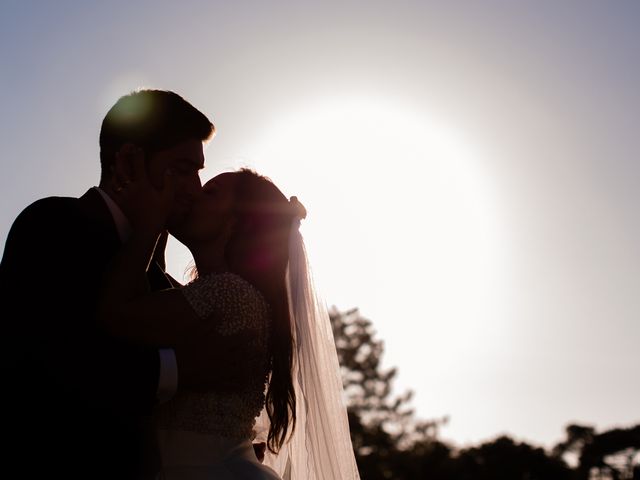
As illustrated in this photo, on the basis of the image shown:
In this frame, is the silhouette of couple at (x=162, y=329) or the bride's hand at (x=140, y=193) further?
the bride's hand at (x=140, y=193)

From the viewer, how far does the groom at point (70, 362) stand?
3.48 m

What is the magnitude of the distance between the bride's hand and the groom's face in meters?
0.04

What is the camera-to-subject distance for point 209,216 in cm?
510

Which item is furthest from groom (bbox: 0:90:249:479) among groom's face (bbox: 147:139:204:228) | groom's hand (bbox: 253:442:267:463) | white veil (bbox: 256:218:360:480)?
white veil (bbox: 256:218:360:480)

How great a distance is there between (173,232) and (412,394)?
5416 cm

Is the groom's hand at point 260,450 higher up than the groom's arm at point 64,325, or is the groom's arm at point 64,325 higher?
the groom's arm at point 64,325

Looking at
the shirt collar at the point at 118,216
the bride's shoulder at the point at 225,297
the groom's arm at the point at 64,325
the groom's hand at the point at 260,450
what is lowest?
the groom's hand at the point at 260,450

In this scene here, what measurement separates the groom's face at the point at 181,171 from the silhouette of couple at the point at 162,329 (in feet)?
0.04

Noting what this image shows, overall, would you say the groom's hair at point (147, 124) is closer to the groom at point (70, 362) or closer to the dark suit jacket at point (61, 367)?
the groom at point (70, 362)

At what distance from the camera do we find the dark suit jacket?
11.4 feet

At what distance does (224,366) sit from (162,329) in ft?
1.69

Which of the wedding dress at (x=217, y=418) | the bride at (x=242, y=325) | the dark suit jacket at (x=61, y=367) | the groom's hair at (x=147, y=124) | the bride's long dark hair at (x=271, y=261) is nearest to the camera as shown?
the dark suit jacket at (x=61, y=367)

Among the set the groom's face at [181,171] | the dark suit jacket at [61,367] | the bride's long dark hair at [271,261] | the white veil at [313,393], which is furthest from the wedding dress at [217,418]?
the white veil at [313,393]

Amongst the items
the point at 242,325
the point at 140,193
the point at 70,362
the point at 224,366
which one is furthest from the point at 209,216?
the point at 70,362
